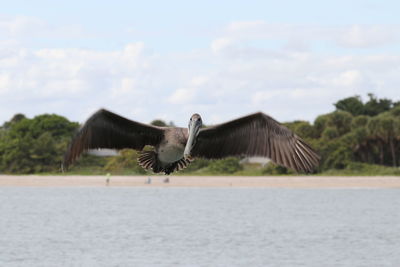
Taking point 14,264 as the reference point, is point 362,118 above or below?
above

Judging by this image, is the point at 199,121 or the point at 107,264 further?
the point at 107,264

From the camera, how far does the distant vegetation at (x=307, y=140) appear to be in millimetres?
72188

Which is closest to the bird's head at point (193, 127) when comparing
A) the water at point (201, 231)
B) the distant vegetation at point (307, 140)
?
the water at point (201, 231)

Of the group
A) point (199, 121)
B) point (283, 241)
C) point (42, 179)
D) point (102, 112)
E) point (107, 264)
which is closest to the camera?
point (199, 121)

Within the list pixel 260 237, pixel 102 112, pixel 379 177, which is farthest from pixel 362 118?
pixel 102 112

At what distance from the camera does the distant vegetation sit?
237ft

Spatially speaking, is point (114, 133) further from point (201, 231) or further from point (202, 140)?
point (201, 231)

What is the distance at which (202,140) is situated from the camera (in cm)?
999

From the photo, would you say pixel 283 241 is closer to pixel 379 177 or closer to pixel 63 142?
pixel 379 177

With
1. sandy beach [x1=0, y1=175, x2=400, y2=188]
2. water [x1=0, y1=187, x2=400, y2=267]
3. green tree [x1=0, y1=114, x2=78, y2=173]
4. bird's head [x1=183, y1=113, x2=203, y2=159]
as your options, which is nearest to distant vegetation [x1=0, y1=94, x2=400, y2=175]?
green tree [x1=0, y1=114, x2=78, y2=173]

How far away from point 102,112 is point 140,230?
49990mm

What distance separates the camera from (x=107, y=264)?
133 feet

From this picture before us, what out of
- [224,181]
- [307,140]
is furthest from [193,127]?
[224,181]

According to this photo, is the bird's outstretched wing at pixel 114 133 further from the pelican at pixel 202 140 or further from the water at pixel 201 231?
the water at pixel 201 231
